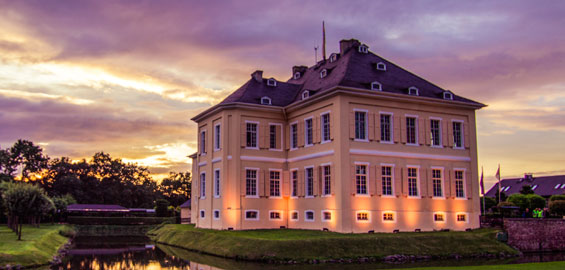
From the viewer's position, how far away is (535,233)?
34000 millimetres

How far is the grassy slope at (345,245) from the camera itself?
89.7 feet

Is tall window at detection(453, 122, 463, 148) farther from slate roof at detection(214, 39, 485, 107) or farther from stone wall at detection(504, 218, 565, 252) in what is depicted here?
stone wall at detection(504, 218, 565, 252)

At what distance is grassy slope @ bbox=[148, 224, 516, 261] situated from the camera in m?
27.3

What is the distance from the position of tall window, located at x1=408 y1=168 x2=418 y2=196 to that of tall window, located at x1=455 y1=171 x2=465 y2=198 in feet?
11.4

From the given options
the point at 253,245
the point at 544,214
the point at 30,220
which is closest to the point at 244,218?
the point at 253,245

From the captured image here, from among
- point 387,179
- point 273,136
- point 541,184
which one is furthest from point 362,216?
point 541,184

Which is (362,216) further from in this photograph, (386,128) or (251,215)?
(251,215)

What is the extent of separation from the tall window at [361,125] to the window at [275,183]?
800 centimetres

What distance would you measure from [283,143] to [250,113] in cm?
336

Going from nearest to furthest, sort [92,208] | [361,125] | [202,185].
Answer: [361,125]
[202,185]
[92,208]

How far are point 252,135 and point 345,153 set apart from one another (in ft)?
28.9

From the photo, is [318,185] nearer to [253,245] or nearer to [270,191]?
[270,191]

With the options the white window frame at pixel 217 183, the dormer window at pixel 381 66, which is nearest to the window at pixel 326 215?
the white window frame at pixel 217 183

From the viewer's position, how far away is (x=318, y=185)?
3544cm
